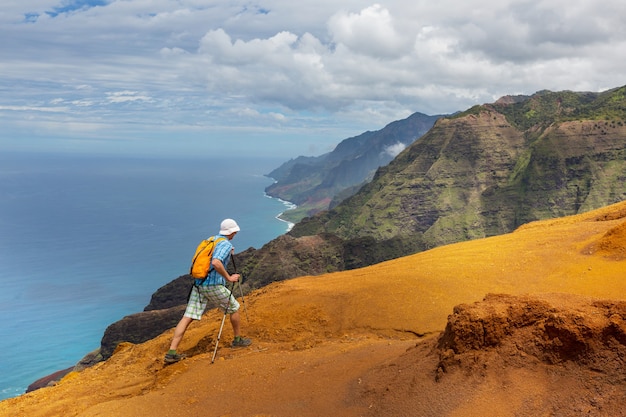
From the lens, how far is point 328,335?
9.20 m

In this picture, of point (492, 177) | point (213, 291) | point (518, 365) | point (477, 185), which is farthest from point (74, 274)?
point (518, 365)

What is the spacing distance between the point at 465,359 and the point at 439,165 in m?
134

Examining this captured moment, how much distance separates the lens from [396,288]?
10500 mm

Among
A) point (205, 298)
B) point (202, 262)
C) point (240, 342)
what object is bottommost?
point (240, 342)

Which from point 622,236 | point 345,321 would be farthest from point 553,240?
point 345,321

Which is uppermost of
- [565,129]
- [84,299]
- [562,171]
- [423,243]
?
[565,129]

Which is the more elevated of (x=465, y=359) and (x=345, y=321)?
(x=465, y=359)

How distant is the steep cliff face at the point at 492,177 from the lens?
104875mm

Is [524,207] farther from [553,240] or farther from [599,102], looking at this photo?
[553,240]

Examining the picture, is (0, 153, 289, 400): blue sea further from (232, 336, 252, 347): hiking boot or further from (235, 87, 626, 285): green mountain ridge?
(232, 336, 252, 347): hiking boot

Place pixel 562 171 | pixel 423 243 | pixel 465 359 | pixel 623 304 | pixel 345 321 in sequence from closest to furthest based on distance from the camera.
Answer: pixel 623 304 < pixel 465 359 < pixel 345 321 < pixel 423 243 < pixel 562 171

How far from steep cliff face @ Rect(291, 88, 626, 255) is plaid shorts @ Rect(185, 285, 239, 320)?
238 ft

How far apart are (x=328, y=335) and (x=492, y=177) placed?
12905 cm

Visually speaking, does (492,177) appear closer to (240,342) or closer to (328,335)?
(328,335)
